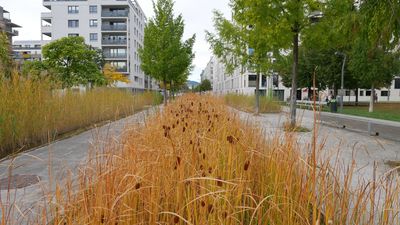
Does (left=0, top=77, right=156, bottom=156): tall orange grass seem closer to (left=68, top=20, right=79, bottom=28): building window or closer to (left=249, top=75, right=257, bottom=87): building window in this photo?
(left=249, top=75, right=257, bottom=87): building window

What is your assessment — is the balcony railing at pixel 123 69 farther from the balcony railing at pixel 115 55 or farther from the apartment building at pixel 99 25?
the balcony railing at pixel 115 55

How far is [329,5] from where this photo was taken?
8992 millimetres

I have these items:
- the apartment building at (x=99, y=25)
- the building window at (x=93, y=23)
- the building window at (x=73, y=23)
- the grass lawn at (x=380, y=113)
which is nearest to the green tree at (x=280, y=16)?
the grass lawn at (x=380, y=113)

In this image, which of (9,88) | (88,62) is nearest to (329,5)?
(9,88)

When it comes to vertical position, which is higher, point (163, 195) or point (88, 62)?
point (88, 62)

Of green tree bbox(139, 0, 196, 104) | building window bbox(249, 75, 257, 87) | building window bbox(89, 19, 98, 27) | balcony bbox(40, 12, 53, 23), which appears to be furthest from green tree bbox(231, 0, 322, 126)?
balcony bbox(40, 12, 53, 23)

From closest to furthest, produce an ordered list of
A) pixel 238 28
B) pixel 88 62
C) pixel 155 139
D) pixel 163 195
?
pixel 163 195 < pixel 155 139 < pixel 238 28 < pixel 88 62

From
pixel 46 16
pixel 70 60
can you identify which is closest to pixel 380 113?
pixel 70 60

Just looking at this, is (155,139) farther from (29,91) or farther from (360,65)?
(360,65)

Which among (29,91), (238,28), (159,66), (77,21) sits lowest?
(29,91)

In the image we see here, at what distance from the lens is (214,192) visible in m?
1.55

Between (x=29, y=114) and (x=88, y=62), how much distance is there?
71.9ft

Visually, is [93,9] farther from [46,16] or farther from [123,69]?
[123,69]

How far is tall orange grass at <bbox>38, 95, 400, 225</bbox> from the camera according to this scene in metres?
1.81
